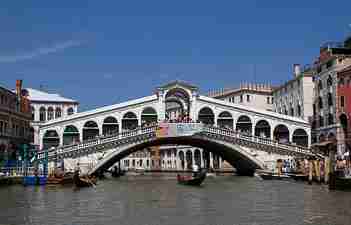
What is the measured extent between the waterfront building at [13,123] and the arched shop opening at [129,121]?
6.70 m

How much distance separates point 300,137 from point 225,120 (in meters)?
4.93

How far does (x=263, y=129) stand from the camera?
37.5m

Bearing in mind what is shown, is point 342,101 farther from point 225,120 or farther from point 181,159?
point 181,159

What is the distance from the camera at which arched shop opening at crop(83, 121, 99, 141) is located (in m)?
35.6

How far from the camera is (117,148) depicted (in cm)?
3111

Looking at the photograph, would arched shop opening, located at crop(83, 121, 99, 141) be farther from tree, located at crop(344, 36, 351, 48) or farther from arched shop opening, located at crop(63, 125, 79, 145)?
tree, located at crop(344, 36, 351, 48)

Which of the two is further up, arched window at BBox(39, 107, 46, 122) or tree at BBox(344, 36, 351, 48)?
tree at BBox(344, 36, 351, 48)

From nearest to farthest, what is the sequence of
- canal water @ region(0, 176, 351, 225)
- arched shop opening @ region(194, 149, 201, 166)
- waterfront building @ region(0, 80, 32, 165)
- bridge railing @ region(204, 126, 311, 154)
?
canal water @ region(0, 176, 351, 225), bridge railing @ region(204, 126, 311, 154), waterfront building @ region(0, 80, 32, 165), arched shop opening @ region(194, 149, 201, 166)

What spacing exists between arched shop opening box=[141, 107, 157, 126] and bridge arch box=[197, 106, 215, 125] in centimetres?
284

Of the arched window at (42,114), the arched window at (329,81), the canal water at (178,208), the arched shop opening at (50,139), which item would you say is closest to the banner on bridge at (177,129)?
the arched shop opening at (50,139)

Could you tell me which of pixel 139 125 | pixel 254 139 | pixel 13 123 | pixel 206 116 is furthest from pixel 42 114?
pixel 254 139

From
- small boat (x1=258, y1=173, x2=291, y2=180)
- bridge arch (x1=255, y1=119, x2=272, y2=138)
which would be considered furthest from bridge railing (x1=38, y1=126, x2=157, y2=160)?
bridge arch (x1=255, y1=119, x2=272, y2=138)

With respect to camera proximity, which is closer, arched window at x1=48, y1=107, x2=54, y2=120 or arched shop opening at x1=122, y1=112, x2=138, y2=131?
arched shop opening at x1=122, y1=112, x2=138, y2=131

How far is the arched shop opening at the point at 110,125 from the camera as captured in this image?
35.6 m
